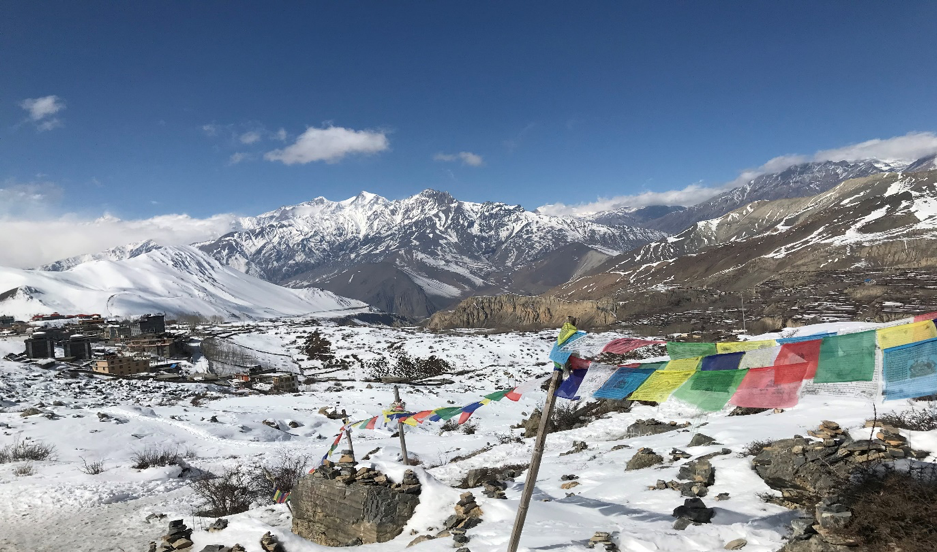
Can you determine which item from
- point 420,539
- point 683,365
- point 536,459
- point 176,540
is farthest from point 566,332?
point 176,540

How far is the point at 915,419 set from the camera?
1014 cm

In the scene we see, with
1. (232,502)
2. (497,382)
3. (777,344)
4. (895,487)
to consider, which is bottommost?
(497,382)

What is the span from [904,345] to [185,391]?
5012 cm

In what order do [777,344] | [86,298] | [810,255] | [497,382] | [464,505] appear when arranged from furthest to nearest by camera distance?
1. [86,298]
2. [810,255]
3. [497,382]
4. [464,505]
5. [777,344]

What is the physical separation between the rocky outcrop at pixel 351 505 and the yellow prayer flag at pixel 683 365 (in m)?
6.05

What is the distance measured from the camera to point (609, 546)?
6.76 metres

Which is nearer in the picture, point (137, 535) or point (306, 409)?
point (137, 535)

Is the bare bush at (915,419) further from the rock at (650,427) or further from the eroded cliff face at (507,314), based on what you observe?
the eroded cliff face at (507,314)

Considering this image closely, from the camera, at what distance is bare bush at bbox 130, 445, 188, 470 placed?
17.8 metres

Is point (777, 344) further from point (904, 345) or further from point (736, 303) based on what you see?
point (736, 303)

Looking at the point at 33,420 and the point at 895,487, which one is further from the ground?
the point at 895,487

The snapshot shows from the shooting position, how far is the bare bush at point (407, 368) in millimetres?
58791

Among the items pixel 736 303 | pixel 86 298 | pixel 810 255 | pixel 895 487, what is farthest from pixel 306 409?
pixel 86 298

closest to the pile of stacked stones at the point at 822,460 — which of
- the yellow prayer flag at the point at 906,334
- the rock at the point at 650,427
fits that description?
the yellow prayer flag at the point at 906,334
